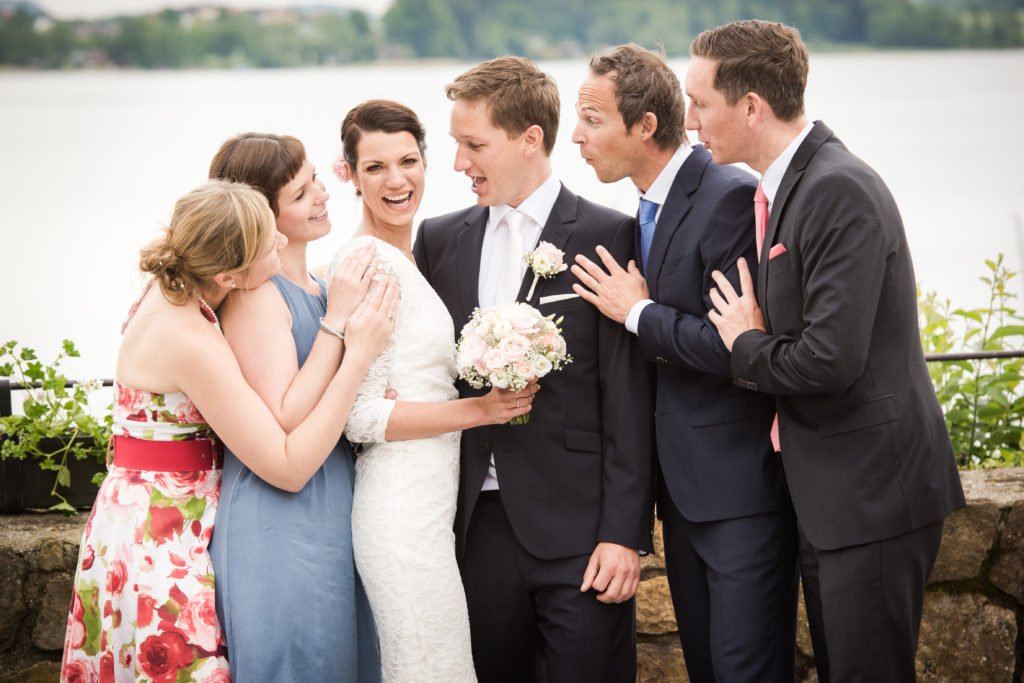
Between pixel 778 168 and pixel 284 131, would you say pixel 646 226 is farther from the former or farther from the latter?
pixel 284 131

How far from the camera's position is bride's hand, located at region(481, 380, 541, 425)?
2.49 metres

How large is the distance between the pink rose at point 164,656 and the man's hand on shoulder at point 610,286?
135cm

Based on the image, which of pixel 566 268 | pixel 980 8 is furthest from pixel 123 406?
pixel 980 8

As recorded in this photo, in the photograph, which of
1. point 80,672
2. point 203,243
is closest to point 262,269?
point 203,243

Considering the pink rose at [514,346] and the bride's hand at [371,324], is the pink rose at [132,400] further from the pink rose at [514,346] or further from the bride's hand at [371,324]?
the pink rose at [514,346]

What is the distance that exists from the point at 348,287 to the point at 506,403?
0.52 meters

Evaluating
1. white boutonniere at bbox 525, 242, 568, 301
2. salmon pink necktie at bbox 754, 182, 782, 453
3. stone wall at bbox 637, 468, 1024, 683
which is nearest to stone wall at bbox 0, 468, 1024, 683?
stone wall at bbox 637, 468, 1024, 683

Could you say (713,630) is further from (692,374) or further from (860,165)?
(860,165)

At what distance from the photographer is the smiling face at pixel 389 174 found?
2750 mm

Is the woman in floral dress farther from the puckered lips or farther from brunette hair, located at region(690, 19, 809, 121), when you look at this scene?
brunette hair, located at region(690, 19, 809, 121)

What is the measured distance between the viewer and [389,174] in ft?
9.01

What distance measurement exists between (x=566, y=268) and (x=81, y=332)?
445 cm

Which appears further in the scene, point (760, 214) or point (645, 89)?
point (645, 89)

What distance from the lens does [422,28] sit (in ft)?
19.5
